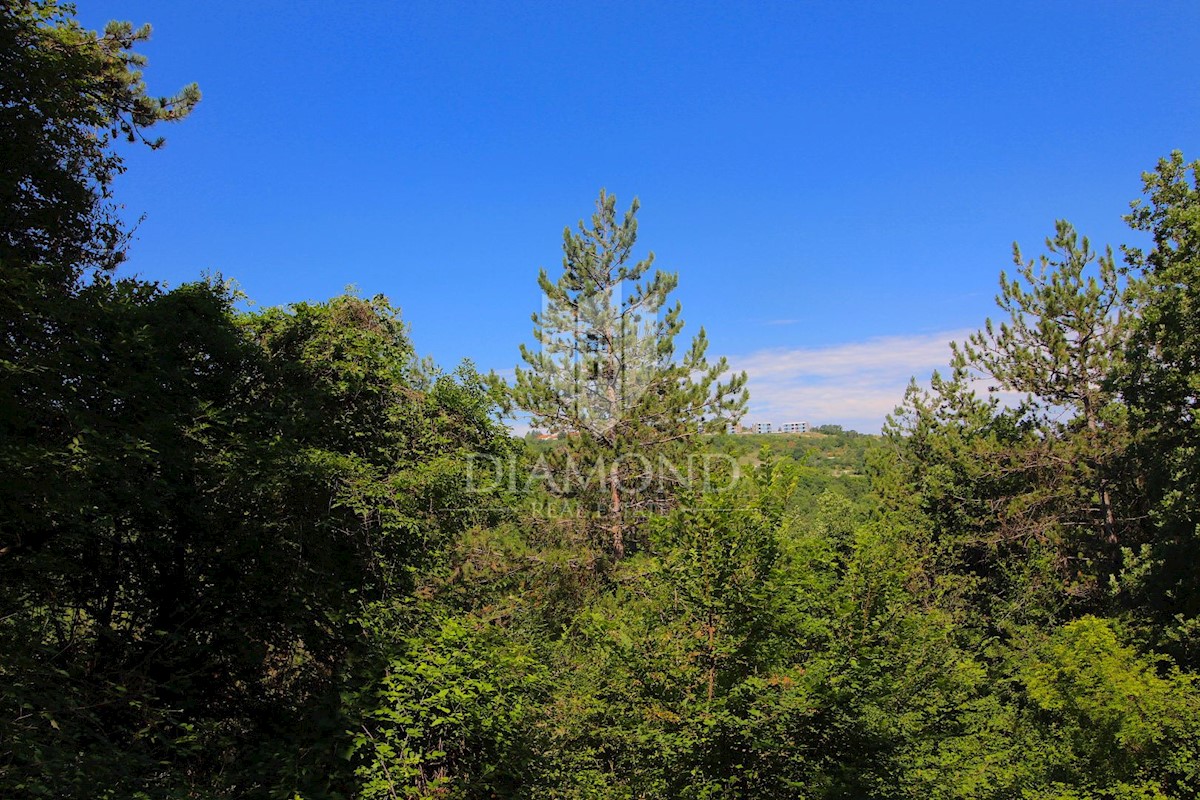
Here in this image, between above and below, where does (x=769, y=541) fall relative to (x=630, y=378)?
below

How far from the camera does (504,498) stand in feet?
49.1

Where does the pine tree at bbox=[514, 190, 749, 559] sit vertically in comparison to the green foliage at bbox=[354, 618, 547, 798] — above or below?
above

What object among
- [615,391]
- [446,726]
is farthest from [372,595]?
[615,391]

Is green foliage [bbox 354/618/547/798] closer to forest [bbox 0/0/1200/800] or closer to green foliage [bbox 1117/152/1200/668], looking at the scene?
forest [bbox 0/0/1200/800]

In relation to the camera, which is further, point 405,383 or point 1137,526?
point 1137,526

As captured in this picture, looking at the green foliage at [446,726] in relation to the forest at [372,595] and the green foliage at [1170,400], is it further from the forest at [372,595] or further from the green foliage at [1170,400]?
the green foliage at [1170,400]

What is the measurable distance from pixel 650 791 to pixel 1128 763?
8.83m

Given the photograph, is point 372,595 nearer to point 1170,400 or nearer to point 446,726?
point 446,726

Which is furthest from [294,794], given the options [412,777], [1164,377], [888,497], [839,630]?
[888,497]

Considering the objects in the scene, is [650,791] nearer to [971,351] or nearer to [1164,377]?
[1164,377]

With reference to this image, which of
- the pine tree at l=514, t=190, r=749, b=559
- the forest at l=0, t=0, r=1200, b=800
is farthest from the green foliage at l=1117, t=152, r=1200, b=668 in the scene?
the pine tree at l=514, t=190, r=749, b=559

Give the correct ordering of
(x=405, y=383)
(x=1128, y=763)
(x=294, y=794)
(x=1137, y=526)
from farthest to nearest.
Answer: (x=1137, y=526), (x=405, y=383), (x=1128, y=763), (x=294, y=794)

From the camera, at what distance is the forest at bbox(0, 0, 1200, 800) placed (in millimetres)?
6148

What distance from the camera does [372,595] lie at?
980 centimetres
